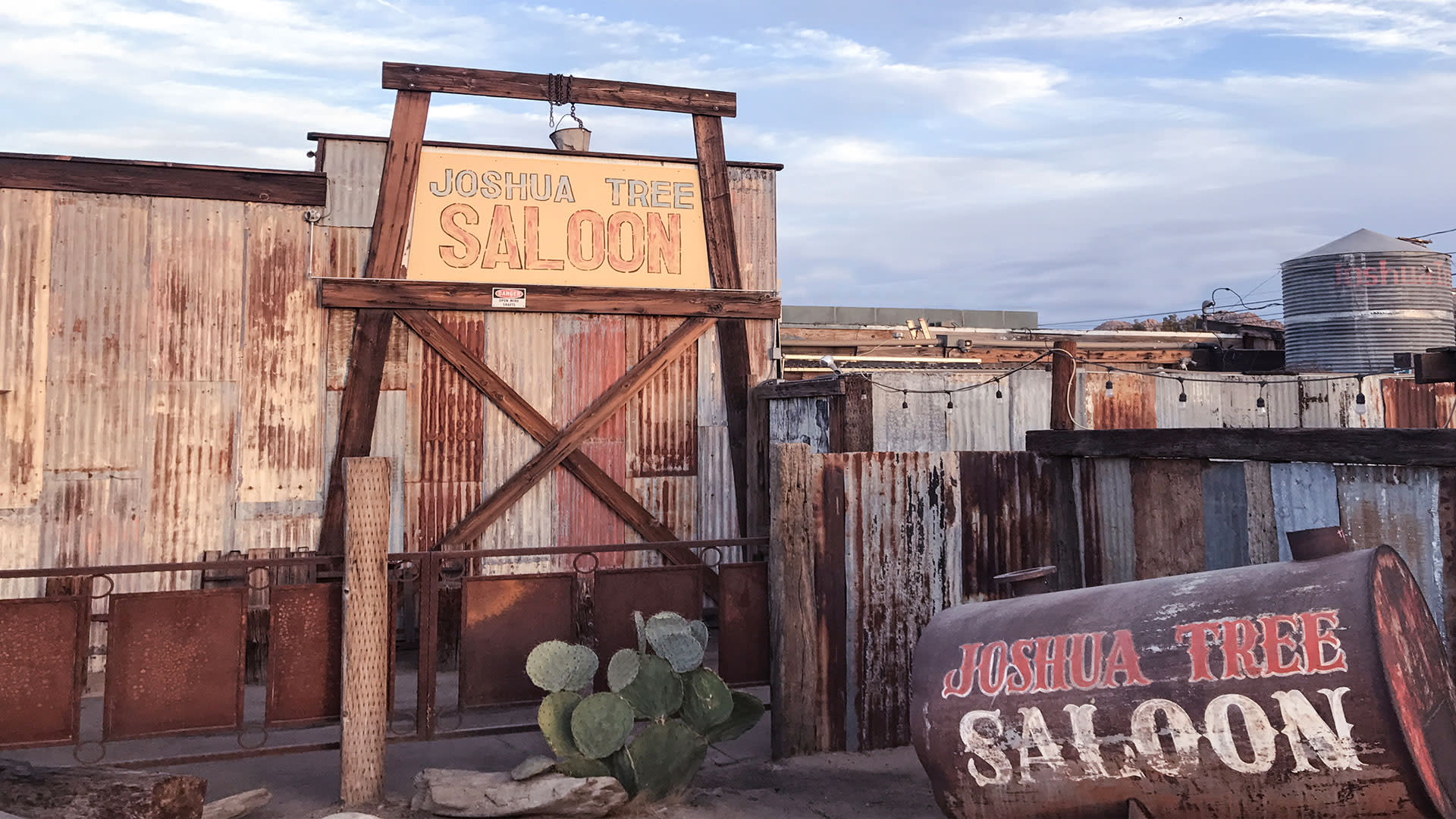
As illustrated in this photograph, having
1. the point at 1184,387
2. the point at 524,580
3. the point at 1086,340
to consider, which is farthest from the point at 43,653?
the point at 1086,340

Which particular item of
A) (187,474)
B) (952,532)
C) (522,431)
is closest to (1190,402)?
(952,532)

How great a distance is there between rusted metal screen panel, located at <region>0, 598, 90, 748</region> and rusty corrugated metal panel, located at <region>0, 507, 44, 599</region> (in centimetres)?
437

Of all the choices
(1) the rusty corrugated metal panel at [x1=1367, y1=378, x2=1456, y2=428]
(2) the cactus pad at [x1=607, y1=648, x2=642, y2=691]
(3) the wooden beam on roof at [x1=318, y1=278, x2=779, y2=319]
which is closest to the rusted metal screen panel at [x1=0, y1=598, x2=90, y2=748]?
(2) the cactus pad at [x1=607, y1=648, x2=642, y2=691]

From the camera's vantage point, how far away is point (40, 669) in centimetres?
550

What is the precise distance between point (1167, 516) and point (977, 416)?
779 centimetres

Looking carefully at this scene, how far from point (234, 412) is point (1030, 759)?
8118mm

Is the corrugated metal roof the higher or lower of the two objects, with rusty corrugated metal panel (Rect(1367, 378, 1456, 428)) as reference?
higher

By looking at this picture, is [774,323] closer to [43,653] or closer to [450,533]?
[450,533]

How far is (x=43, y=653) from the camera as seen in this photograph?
5500 mm

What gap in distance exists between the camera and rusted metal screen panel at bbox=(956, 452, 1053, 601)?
705 cm

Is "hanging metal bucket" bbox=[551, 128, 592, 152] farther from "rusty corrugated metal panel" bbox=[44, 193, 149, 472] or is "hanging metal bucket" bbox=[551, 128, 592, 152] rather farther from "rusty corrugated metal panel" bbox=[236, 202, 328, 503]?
"rusty corrugated metal panel" bbox=[44, 193, 149, 472]

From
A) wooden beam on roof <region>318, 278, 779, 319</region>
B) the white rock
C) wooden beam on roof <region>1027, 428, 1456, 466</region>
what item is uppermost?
wooden beam on roof <region>318, 278, 779, 319</region>

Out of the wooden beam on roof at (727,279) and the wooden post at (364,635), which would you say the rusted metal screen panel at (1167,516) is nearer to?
the wooden post at (364,635)

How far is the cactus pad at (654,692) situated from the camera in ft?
19.7
